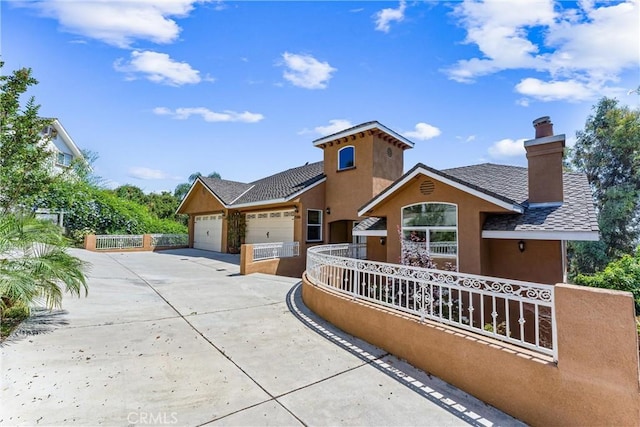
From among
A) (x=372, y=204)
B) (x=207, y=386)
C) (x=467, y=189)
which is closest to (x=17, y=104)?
(x=207, y=386)

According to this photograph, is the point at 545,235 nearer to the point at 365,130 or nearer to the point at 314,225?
the point at 365,130

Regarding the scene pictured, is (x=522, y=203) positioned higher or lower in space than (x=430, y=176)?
lower

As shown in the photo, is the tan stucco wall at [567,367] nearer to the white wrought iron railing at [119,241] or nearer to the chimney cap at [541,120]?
the chimney cap at [541,120]

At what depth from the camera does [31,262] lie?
5.16 meters

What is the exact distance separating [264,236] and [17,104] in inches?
479

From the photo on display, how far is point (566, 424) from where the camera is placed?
10.5 ft

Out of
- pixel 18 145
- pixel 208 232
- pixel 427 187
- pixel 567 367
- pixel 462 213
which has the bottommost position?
pixel 567 367

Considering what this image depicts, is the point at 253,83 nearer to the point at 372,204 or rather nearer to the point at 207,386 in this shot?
the point at 372,204

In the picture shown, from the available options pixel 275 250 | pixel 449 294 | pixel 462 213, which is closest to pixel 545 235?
pixel 462 213

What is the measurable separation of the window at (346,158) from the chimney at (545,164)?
8073 millimetres

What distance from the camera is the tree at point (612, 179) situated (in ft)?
66.4

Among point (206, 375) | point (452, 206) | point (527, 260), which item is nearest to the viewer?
Result: point (206, 375)

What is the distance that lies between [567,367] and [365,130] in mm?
12519

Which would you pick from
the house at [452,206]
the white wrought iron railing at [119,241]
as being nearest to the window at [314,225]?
the house at [452,206]
